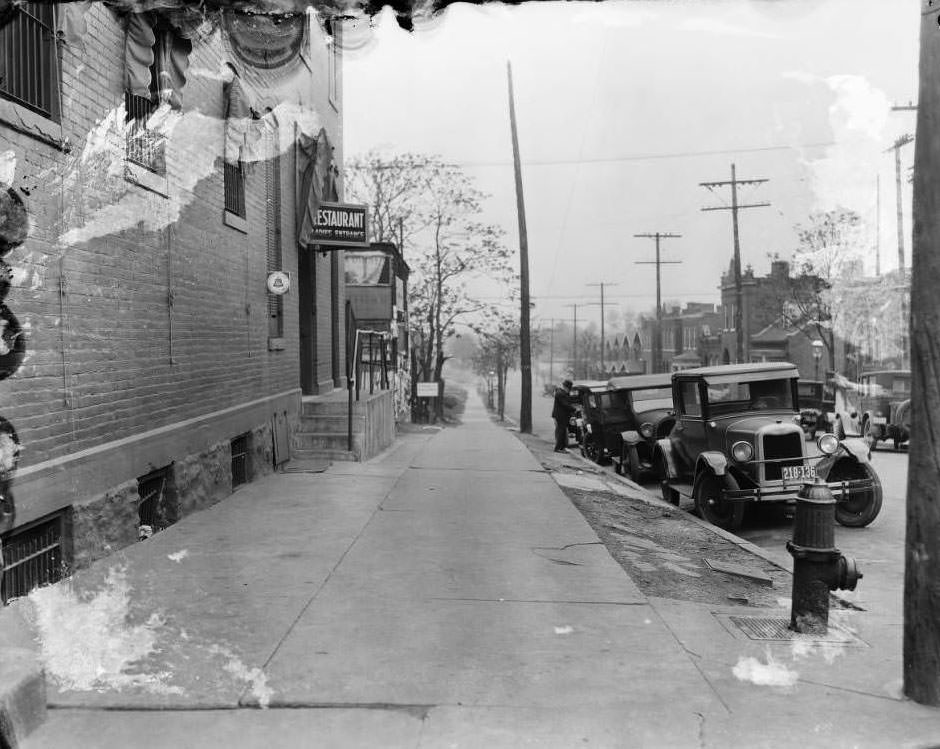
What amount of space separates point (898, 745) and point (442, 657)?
7.26ft

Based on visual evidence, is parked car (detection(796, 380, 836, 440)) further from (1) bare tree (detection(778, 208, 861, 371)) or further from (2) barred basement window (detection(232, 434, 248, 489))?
(1) bare tree (detection(778, 208, 861, 371))

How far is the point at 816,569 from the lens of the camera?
5375 mm

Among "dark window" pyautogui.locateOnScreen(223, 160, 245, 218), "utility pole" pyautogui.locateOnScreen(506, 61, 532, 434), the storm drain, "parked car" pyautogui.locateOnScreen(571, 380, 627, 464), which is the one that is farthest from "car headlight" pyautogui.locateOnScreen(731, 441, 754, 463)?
"utility pole" pyautogui.locateOnScreen(506, 61, 532, 434)

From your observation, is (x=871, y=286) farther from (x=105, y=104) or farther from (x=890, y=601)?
(x=105, y=104)

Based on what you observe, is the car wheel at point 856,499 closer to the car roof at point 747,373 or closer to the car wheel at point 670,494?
the car roof at point 747,373

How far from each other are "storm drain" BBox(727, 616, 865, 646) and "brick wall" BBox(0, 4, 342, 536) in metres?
4.63

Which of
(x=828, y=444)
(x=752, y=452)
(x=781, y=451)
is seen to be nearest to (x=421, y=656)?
(x=752, y=452)

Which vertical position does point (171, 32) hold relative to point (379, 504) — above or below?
above

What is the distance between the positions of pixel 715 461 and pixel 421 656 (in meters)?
6.96

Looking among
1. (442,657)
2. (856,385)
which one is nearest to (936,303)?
(442,657)

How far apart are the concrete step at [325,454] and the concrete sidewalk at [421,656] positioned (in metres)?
5.49

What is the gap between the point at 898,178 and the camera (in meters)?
15.7

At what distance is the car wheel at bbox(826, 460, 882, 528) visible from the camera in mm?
10336

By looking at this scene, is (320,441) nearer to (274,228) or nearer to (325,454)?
(325,454)
